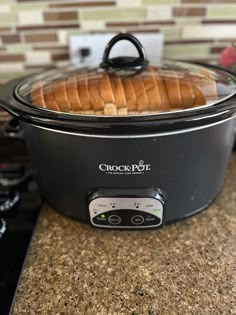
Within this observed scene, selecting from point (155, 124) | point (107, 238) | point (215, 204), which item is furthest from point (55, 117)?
point (215, 204)

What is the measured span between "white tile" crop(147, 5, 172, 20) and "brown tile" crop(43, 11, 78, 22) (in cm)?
20

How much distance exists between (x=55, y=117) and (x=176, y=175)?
23cm

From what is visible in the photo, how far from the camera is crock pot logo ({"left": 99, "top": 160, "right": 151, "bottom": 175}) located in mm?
503

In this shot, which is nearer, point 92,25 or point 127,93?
point 127,93

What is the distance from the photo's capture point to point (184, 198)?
1.86 ft

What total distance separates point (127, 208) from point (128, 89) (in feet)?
0.72

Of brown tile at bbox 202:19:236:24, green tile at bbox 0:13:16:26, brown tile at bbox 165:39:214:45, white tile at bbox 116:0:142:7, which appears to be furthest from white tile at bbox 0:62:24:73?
brown tile at bbox 202:19:236:24

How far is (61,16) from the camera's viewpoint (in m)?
0.80

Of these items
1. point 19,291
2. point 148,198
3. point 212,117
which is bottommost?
point 19,291

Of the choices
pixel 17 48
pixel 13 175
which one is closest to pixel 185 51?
pixel 17 48

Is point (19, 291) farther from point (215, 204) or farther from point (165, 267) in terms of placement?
point (215, 204)

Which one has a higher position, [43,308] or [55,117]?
[55,117]

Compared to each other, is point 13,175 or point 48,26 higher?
point 48,26

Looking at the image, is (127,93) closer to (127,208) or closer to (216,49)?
(127,208)
